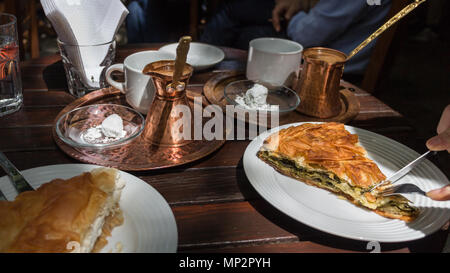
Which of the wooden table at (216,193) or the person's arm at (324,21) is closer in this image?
the wooden table at (216,193)

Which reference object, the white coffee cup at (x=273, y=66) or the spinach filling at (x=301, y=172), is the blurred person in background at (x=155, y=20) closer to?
the white coffee cup at (x=273, y=66)

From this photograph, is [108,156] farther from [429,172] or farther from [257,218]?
[429,172]

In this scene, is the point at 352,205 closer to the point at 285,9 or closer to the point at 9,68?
the point at 9,68

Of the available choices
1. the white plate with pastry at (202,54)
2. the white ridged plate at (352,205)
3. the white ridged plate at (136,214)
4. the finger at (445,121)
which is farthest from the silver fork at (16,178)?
the finger at (445,121)

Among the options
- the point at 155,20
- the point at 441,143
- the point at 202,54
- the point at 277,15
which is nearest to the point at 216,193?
the point at 441,143

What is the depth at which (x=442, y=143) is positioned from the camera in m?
0.95

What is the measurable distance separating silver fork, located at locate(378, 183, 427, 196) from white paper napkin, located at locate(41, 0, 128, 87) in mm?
1007

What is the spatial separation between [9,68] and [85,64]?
231mm

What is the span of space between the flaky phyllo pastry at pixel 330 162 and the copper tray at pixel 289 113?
0.17 meters

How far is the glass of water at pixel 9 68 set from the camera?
1165mm

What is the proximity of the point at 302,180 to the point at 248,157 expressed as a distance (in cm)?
16
